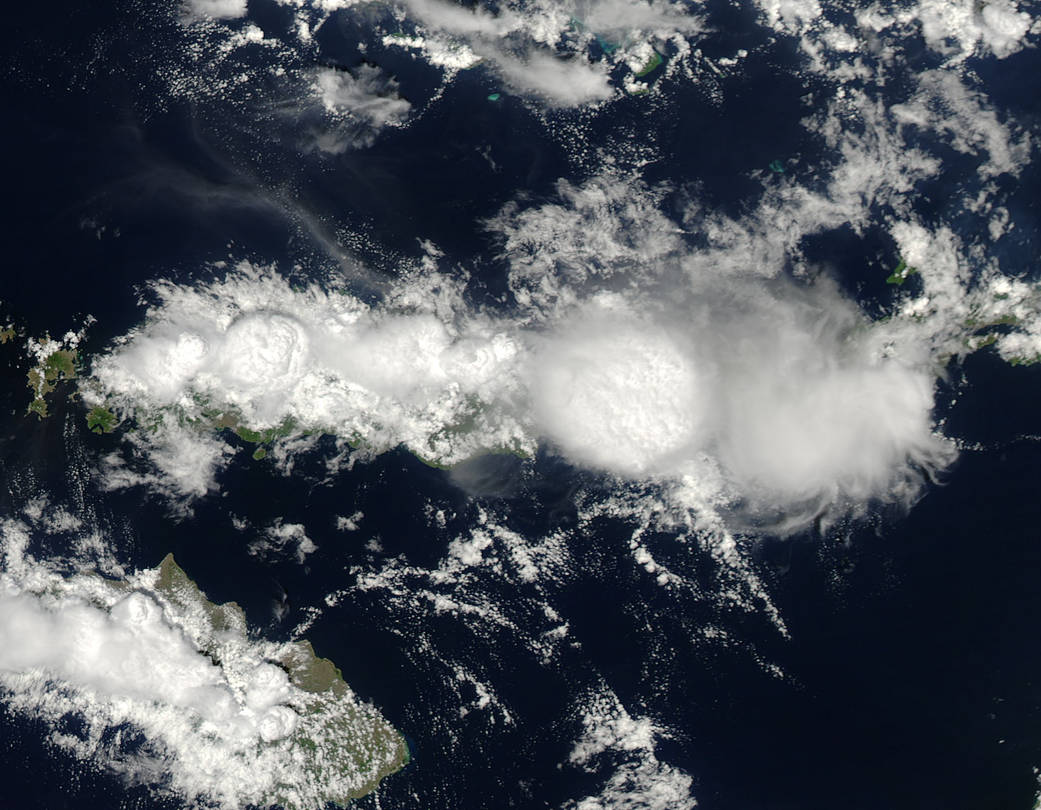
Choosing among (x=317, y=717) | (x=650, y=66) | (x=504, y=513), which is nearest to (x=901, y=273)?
(x=650, y=66)

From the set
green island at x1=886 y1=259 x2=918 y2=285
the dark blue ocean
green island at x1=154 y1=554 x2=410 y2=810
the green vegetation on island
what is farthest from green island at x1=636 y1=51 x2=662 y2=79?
green island at x1=154 y1=554 x2=410 y2=810

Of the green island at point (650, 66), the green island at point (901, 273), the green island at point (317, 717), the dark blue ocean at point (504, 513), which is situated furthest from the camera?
the green island at point (317, 717)

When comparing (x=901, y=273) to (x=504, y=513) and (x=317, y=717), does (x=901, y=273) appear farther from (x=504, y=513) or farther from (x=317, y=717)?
(x=317, y=717)

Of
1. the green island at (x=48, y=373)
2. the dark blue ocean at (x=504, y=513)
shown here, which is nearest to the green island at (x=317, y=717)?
the dark blue ocean at (x=504, y=513)

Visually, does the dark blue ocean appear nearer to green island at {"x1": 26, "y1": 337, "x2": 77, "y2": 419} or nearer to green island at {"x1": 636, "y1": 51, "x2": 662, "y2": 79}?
green island at {"x1": 26, "y1": 337, "x2": 77, "y2": 419}

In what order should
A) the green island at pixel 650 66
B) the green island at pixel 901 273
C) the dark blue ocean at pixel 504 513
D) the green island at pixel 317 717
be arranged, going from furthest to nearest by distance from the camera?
the green island at pixel 317 717
the green island at pixel 650 66
the green island at pixel 901 273
the dark blue ocean at pixel 504 513

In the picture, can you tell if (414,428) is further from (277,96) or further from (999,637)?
(999,637)

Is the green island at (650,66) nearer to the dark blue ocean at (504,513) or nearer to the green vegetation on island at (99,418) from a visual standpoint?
the dark blue ocean at (504,513)

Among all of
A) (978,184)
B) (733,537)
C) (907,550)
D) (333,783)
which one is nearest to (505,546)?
(733,537)
